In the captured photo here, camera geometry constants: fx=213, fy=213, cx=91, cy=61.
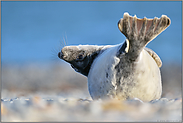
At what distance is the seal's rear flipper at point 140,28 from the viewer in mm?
2371

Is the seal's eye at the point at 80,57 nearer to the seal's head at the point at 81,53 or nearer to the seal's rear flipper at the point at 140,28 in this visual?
the seal's head at the point at 81,53

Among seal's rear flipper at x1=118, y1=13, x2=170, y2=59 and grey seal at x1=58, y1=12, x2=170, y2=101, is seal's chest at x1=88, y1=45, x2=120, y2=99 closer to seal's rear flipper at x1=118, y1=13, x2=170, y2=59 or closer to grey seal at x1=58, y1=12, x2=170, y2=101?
grey seal at x1=58, y1=12, x2=170, y2=101

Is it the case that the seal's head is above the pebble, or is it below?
above

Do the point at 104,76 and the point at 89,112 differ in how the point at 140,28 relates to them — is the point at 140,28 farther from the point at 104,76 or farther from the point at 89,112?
the point at 89,112

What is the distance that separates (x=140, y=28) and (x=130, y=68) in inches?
20.9

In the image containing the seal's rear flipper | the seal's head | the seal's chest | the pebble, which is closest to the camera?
the pebble

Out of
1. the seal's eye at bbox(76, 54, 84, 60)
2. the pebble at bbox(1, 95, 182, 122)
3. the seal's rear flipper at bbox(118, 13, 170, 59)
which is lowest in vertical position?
the pebble at bbox(1, 95, 182, 122)

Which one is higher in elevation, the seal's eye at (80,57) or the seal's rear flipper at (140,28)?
the seal's rear flipper at (140,28)

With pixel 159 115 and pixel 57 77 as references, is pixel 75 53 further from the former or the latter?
pixel 57 77

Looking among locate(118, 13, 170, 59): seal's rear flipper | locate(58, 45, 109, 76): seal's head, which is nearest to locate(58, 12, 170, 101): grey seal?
locate(118, 13, 170, 59): seal's rear flipper

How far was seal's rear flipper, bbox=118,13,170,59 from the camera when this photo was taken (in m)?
2.37

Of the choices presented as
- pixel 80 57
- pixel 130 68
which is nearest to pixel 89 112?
pixel 130 68

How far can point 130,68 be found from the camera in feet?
8.74

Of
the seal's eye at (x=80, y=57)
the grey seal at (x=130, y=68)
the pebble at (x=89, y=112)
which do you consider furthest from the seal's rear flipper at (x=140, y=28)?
the seal's eye at (x=80, y=57)
